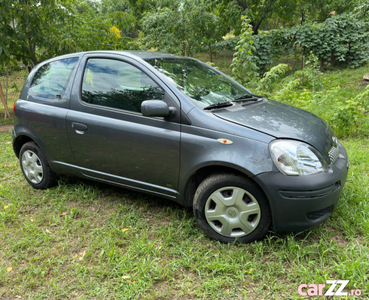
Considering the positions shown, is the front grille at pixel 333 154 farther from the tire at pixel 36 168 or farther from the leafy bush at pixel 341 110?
the tire at pixel 36 168

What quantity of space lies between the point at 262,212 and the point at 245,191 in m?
0.21

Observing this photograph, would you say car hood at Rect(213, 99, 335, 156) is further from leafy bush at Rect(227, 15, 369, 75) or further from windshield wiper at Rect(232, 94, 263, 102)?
leafy bush at Rect(227, 15, 369, 75)

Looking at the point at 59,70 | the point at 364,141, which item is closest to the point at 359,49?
the point at 364,141

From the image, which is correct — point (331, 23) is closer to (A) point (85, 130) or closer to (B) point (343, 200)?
(B) point (343, 200)

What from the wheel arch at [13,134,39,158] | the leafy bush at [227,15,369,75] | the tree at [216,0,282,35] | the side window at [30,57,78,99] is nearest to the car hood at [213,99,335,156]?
the side window at [30,57,78,99]

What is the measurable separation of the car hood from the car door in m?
0.56

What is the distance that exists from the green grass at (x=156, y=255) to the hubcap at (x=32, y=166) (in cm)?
48

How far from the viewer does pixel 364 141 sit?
17.3 ft

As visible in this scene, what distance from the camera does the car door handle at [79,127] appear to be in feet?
11.1

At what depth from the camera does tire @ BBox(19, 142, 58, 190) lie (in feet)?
13.0

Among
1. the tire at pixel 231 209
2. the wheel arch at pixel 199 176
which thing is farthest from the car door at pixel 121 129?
the tire at pixel 231 209

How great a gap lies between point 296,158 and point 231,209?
2.15ft

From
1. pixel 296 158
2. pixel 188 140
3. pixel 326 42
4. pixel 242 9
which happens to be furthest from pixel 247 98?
pixel 242 9

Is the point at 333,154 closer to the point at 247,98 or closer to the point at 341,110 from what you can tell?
the point at 247,98
